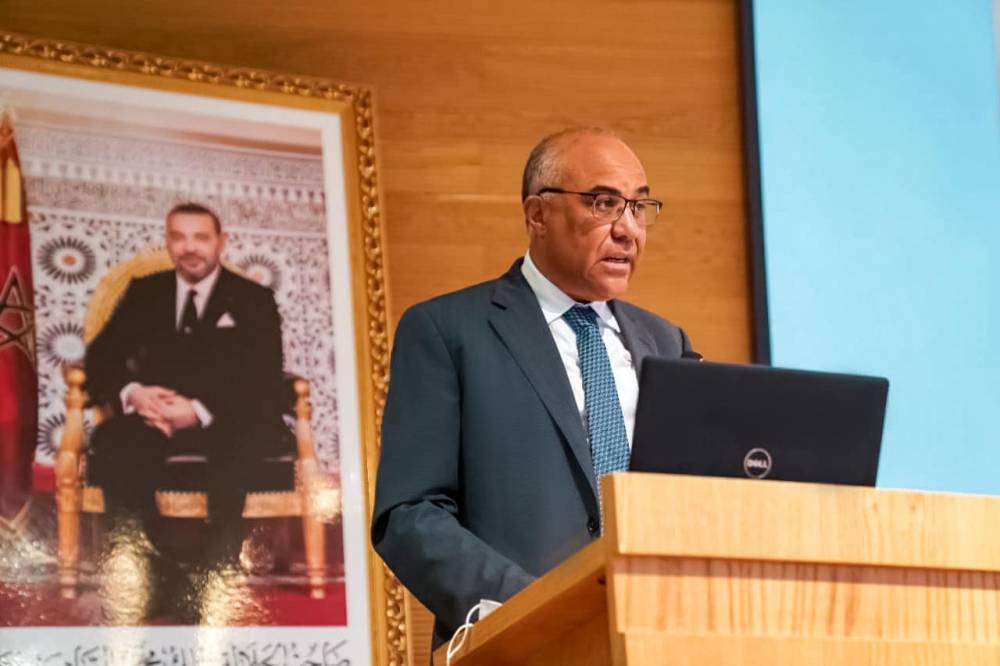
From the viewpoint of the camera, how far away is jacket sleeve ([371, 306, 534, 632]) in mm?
1954

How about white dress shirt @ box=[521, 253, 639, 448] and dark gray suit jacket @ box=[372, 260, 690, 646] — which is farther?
white dress shirt @ box=[521, 253, 639, 448]

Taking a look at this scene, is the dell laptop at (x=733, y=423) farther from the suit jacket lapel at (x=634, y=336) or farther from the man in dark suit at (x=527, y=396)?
the suit jacket lapel at (x=634, y=336)

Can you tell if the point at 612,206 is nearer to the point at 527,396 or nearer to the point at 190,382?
the point at 527,396

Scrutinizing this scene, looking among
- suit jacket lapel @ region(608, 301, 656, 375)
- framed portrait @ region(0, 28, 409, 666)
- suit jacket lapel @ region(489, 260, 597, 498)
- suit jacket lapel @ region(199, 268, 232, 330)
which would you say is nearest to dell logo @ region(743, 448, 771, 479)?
suit jacket lapel @ region(489, 260, 597, 498)

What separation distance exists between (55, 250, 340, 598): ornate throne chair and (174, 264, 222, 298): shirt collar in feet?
0.13

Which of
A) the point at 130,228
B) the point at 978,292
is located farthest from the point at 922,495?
the point at 978,292

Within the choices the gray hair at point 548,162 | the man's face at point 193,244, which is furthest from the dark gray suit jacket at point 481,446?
the man's face at point 193,244

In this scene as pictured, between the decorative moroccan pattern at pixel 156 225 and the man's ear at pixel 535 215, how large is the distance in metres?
0.58

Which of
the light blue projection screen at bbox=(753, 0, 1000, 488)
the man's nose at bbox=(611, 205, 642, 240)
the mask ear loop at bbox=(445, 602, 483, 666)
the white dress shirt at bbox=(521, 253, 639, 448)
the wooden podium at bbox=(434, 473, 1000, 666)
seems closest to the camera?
the wooden podium at bbox=(434, 473, 1000, 666)

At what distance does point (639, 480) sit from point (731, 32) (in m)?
2.37

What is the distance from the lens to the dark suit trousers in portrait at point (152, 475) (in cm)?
275

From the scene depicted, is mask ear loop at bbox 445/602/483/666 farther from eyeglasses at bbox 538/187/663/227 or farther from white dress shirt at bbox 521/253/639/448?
eyeglasses at bbox 538/187/663/227

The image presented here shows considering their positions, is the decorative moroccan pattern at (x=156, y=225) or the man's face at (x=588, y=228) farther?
the decorative moroccan pattern at (x=156, y=225)

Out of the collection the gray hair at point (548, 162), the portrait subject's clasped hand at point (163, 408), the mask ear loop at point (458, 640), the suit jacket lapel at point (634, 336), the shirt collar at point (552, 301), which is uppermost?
the gray hair at point (548, 162)
